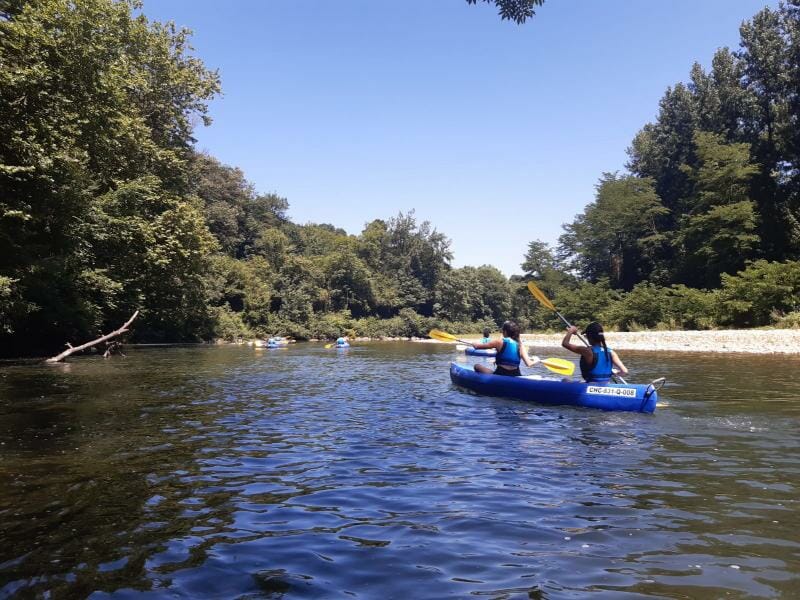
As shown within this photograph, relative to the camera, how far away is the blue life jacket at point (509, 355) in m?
11.7

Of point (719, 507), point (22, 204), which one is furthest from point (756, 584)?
point (22, 204)

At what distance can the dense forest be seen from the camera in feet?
44.9

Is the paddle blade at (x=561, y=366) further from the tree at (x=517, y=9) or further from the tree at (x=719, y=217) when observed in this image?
the tree at (x=719, y=217)

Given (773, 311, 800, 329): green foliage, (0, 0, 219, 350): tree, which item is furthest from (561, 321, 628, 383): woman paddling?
(773, 311, 800, 329): green foliage

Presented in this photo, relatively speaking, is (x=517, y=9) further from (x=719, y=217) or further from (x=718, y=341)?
(x=719, y=217)

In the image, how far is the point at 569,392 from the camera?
32.2ft

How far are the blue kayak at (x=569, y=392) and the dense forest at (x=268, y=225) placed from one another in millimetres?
6372

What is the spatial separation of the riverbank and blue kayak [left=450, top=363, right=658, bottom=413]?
16807 mm

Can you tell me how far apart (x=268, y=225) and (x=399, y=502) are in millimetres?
67737

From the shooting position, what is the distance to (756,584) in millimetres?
3045

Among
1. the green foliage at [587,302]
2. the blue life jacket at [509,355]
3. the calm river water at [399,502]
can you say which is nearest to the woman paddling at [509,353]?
the blue life jacket at [509,355]

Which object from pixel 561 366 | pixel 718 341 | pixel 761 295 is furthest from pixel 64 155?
pixel 761 295

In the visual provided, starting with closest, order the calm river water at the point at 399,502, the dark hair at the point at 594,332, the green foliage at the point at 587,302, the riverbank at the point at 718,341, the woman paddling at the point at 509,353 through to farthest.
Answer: the calm river water at the point at 399,502, the dark hair at the point at 594,332, the woman paddling at the point at 509,353, the riverbank at the point at 718,341, the green foliage at the point at 587,302

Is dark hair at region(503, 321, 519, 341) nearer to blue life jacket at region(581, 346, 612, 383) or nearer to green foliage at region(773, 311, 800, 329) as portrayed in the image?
blue life jacket at region(581, 346, 612, 383)
